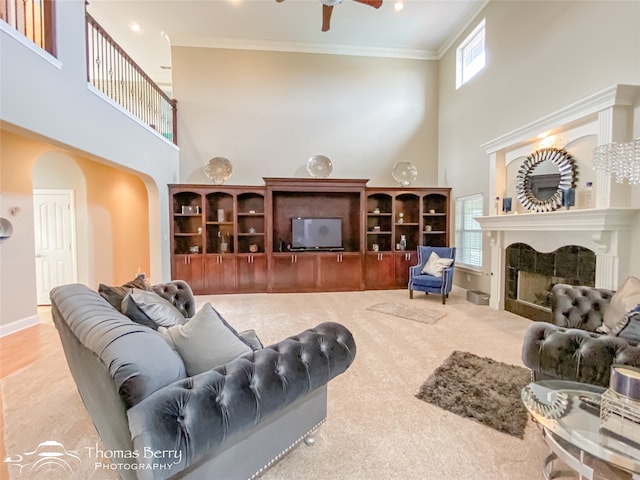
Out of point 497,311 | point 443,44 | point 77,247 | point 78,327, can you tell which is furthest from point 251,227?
point 443,44

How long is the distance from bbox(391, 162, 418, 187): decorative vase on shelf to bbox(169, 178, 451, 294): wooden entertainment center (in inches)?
14.4

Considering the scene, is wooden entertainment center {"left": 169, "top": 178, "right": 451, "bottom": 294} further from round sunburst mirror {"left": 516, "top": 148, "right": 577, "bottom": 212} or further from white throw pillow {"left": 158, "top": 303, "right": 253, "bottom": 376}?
white throw pillow {"left": 158, "top": 303, "right": 253, "bottom": 376}

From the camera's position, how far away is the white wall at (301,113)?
6848 millimetres

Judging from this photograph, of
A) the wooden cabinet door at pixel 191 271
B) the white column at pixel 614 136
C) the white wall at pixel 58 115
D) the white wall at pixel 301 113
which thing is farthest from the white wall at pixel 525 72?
the white wall at pixel 58 115

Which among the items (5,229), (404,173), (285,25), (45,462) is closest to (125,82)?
(5,229)

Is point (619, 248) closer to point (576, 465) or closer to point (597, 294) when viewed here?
point (597, 294)

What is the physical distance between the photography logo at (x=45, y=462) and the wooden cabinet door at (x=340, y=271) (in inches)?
194

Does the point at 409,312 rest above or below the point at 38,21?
below

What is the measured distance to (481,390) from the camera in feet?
8.31

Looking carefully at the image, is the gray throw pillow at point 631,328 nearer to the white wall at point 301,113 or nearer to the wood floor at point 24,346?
the wood floor at point 24,346

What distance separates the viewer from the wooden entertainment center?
251 inches

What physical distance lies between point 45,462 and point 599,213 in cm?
507

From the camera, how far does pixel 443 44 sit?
6.96m

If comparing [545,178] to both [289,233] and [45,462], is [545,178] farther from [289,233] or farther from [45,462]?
[45,462]
